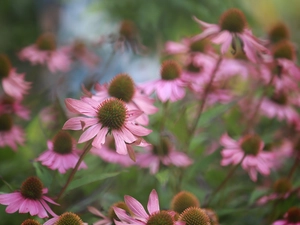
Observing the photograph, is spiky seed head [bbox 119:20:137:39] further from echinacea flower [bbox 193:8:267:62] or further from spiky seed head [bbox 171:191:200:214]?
spiky seed head [bbox 171:191:200:214]

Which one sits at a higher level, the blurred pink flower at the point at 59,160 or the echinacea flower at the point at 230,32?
the echinacea flower at the point at 230,32

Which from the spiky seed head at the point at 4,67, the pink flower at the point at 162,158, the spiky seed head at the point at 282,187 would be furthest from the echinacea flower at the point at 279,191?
the spiky seed head at the point at 4,67

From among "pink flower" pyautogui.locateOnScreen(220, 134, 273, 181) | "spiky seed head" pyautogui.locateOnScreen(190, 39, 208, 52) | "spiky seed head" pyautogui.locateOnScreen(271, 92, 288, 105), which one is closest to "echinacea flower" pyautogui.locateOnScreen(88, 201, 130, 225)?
"pink flower" pyautogui.locateOnScreen(220, 134, 273, 181)

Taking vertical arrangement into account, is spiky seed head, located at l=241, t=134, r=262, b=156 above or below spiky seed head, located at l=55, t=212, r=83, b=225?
below

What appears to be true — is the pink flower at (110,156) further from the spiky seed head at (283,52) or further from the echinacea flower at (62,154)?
the spiky seed head at (283,52)

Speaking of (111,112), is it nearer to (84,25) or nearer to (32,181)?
(32,181)

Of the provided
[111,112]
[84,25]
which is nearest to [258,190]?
[111,112]

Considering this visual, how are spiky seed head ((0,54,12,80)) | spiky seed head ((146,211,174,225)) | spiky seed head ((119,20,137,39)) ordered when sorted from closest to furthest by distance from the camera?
spiky seed head ((146,211,174,225)) → spiky seed head ((0,54,12,80)) → spiky seed head ((119,20,137,39))

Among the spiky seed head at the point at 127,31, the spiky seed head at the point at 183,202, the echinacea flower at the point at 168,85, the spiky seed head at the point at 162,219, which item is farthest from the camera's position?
the spiky seed head at the point at 127,31
